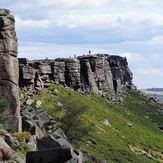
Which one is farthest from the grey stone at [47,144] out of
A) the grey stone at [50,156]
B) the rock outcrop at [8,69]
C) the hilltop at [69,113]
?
the rock outcrop at [8,69]

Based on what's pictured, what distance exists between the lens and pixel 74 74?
13650 centimetres

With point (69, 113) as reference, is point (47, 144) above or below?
above

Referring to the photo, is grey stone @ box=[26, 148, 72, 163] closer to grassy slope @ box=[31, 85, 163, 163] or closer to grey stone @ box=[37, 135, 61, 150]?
grey stone @ box=[37, 135, 61, 150]

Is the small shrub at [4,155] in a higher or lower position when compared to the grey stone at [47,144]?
higher

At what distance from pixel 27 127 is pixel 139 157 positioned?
42.1 meters

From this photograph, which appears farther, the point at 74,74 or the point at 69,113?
the point at 74,74

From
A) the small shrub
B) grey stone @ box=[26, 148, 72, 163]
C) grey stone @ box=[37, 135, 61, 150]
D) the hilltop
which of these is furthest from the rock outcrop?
Answer: the small shrub

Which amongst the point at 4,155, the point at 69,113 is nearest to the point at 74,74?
the point at 69,113

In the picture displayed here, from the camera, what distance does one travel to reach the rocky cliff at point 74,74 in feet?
334

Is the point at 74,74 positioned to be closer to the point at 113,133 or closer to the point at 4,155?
the point at 113,133

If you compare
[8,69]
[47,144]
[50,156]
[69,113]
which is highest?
[8,69]

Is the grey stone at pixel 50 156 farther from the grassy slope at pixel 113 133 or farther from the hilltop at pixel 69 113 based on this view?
the grassy slope at pixel 113 133

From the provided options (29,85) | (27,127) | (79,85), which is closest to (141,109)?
(79,85)

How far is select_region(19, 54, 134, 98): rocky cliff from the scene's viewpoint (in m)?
102
